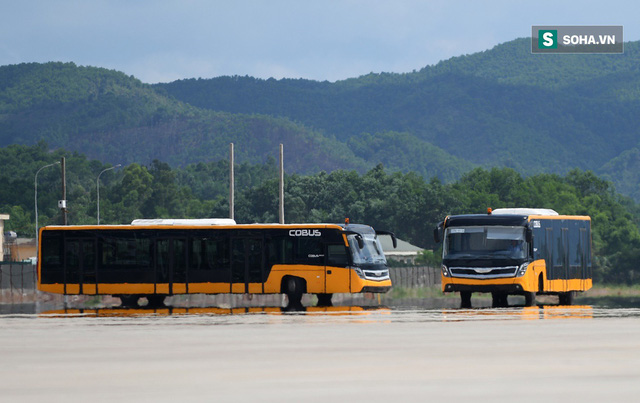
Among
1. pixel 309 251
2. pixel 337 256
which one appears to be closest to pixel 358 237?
pixel 337 256

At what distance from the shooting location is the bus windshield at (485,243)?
40000 millimetres

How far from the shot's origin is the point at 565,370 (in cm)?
1689

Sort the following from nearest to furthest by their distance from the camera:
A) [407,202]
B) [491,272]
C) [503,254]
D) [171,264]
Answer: [491,272] → [503,254] → [171,264] → [407,202]

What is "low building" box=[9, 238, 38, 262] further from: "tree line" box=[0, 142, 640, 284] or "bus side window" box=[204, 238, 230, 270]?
"bus side window" box=[204, 238, 230, 270]

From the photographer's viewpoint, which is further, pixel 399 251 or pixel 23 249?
pixel 23 249

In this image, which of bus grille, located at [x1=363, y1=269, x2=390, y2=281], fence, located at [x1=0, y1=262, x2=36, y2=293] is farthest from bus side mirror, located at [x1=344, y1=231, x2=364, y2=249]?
fence, located at [x1=0, y1=262, x2=36, y2=293]

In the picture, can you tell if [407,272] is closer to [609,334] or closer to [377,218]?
[609,334]

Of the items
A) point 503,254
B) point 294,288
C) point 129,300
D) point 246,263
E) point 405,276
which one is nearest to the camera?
point 503,254

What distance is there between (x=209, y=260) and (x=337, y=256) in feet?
13.7

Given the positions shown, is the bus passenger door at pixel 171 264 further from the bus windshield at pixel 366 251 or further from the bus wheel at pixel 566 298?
the bus wheel at pixel 566 298

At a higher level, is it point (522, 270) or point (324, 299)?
point (522, 270)

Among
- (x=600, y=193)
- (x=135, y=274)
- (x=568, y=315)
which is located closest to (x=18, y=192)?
(x=600, y=193)

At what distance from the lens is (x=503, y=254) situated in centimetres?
3994

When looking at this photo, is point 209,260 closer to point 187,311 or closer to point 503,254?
point 187,311
